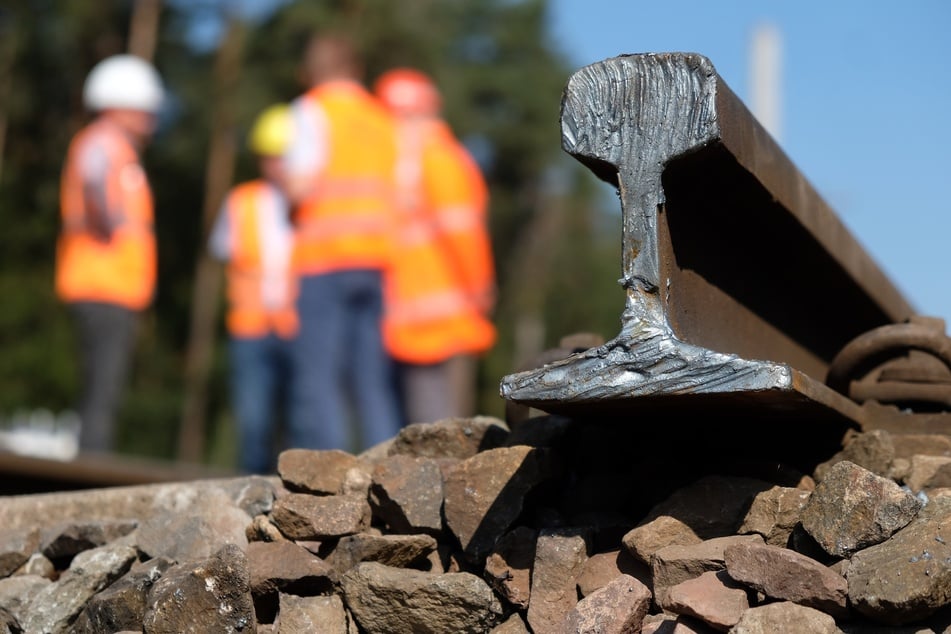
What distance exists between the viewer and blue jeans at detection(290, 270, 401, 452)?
22.2 feet

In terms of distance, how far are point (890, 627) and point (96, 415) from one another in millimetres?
6014

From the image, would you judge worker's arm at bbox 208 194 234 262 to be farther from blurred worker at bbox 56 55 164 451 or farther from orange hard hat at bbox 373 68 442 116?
orange hard hat at bbox 373 68 442 116

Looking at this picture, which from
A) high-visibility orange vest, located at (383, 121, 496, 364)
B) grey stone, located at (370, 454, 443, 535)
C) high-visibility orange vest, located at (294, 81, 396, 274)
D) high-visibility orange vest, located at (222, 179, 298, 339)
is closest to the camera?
grey stone, located at (370, 454, 443, 535)

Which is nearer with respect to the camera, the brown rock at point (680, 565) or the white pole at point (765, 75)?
the brown rock at point (680, 565)

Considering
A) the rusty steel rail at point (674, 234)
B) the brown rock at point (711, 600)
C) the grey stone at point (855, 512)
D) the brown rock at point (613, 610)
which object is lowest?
the brown rock at point (613, 610)

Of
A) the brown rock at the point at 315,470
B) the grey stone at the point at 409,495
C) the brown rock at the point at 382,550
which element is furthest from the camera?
the brown rock at the point at 315,470

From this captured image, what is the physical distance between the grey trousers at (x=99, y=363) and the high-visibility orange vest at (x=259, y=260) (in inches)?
59.0

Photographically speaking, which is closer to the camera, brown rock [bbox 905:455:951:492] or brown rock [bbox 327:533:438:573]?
brown rock [bbox 327:533:438:573]

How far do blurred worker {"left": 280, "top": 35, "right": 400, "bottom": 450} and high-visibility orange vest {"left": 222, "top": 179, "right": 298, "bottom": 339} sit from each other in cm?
147

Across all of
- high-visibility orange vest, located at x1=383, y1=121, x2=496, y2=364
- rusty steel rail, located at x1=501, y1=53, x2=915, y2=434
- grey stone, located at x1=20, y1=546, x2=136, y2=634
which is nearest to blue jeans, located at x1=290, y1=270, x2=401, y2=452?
high-visibility orange vest, located at x1=383, y1=121, x2=496, y2=364

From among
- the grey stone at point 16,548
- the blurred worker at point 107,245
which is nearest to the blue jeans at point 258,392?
the blurred worker at point 107,245

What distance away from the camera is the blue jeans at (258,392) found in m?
8.24

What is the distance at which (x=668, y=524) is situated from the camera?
222cm

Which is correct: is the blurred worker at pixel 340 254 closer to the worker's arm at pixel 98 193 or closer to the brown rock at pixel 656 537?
the worker's arm at pixel 98 193
